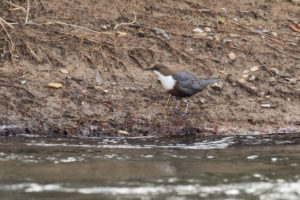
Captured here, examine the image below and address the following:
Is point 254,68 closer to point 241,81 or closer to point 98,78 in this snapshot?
point 241,81

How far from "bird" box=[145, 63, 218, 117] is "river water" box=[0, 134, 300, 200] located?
0.70m

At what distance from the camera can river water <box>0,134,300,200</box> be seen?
554cm

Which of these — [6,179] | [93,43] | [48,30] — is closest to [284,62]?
[93,43]

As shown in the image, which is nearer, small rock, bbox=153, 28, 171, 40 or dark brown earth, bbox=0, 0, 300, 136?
dark brown earth, bbox=0, 0, 300, 136

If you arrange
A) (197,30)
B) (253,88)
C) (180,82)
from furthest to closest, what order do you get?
1. (197,30)
2. (253,88)
3. (180,82)

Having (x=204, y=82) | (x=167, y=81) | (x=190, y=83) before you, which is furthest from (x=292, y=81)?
(x=167, y=81)

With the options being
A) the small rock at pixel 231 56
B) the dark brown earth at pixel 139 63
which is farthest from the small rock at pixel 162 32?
the small rock at pixel 231 56

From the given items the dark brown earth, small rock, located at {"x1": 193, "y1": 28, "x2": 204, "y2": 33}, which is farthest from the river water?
small rock, located at {"x1": 193, "y1": 28, "x2": 204, "y2": 33}

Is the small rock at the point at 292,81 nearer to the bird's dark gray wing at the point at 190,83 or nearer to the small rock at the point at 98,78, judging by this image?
the bird's dark gray wing at the point at 190,83

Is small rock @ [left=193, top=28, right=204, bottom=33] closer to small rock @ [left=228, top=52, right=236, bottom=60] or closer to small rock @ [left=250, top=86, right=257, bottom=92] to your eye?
small rock @ [left=228, top=52, right=236, bottom=60]

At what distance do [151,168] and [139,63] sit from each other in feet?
10.1

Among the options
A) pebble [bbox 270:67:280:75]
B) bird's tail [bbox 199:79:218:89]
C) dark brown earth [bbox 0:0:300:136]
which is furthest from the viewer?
pebble [bbox 270:67:280:75]

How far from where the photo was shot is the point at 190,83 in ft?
A: 27.4

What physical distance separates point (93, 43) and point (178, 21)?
5.11 ft
